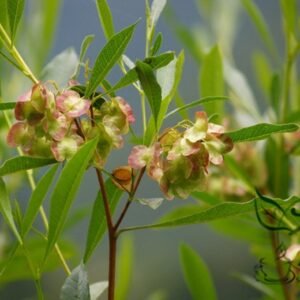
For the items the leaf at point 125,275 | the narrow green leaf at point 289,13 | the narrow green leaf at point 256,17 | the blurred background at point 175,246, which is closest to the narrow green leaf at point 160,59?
the narrow green leaf at point 289,13

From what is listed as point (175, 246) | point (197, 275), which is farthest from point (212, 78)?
point (175, 246)

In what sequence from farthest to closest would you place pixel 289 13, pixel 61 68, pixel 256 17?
pixel 256 17
pixel 289 13
pixel 61 68

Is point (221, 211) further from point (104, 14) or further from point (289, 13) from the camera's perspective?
point (289, 13)

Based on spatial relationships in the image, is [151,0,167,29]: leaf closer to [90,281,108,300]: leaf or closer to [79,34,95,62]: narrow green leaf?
[79,34,95,62]: narrow green leaf

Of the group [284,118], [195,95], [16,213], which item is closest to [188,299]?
[195,95]

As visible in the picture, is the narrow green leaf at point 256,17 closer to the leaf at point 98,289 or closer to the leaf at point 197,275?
the leaf at point 197,275

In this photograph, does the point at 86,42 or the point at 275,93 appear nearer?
the point at 86,42

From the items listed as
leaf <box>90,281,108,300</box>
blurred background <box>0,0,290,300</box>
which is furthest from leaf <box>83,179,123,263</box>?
blurred background <box>0,0,290,300</box>
